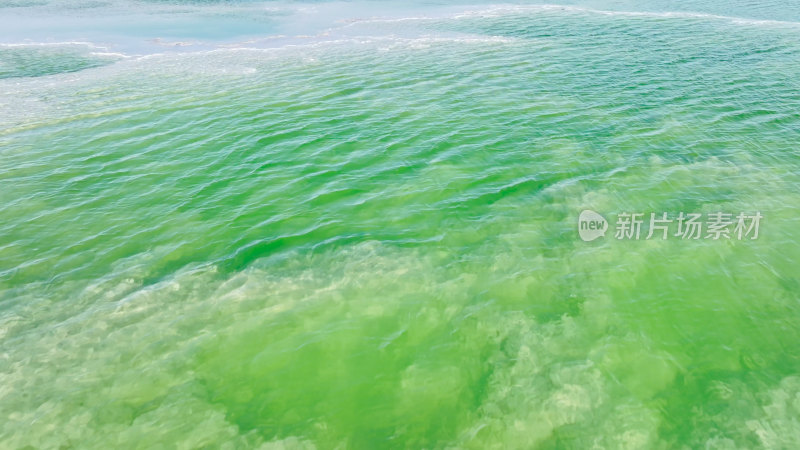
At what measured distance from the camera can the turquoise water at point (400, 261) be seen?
30.2 feet

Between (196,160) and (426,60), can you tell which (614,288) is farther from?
(426,60)

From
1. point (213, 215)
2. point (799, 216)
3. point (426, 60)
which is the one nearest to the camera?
point (799, 216)

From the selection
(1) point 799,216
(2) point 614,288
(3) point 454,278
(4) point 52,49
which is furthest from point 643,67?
(4) point 52,49

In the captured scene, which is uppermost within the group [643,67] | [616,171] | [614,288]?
[643,67]

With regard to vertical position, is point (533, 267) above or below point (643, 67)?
below

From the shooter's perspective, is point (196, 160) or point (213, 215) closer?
point (213, 215)

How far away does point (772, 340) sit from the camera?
10594 millimetres

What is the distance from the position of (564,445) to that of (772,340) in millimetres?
6143

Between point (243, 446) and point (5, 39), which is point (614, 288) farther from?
point (5, 39)

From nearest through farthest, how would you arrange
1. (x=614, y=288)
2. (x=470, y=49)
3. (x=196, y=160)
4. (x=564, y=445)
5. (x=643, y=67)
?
1. (x=564, y=445)
2. (x=614, y=288)
3. (x=196, y=160)
4. (x=643, y=67)
5. (x=470, y=49)

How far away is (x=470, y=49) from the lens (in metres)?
33.3

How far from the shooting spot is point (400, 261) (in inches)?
522

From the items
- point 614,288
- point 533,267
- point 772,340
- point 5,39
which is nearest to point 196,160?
point 533,267

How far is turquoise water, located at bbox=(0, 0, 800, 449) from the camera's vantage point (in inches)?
363
